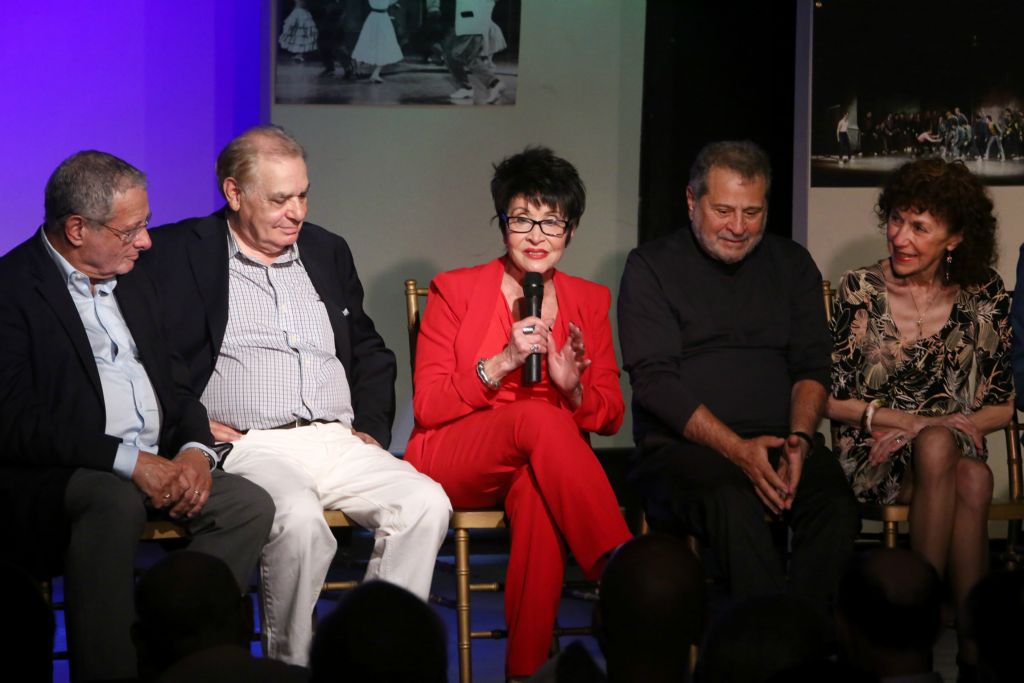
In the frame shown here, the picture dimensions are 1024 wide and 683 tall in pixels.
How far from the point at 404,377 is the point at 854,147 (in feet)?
6.25

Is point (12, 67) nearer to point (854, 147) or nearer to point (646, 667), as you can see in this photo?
point (854, 147)

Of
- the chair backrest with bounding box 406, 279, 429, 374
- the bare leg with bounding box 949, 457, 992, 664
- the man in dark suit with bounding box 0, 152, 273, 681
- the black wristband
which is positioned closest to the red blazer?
the chair backrest with bounding box 406, 279, 429, 374

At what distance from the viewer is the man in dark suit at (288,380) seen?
333 cm

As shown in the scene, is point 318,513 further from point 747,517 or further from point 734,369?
point 734,369

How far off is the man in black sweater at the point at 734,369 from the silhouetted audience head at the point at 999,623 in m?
1.37

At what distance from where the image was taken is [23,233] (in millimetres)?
4816

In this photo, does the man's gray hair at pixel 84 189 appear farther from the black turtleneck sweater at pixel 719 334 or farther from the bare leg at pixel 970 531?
the bare leg at pixel 970 531

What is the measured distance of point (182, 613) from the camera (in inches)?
85.0

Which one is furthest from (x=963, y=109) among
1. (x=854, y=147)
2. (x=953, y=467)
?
(x=953, y=467)

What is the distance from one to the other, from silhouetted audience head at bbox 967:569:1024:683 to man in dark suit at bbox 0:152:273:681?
5.68 feet

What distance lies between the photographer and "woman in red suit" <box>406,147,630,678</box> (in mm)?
3348

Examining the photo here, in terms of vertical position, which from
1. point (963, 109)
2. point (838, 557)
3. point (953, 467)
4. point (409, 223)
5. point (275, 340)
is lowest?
point (838, 557)

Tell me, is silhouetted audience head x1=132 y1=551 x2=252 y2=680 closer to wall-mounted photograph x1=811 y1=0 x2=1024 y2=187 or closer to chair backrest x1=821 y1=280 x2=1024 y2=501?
chair backrest x1=821 y1=280 x2=1024 y2=501

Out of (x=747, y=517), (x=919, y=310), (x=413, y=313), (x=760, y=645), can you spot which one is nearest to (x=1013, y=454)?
(x=919, y=310)
